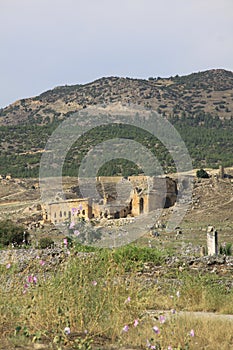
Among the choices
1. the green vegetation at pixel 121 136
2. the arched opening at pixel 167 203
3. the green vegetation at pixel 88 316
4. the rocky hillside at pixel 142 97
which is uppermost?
the rocky hillside at pixel 142 97

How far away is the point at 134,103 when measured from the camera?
101375 millimetres

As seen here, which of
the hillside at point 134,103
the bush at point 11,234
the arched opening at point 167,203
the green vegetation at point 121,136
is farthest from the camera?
the hillside at point 134,103

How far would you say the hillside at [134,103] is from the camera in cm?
7269

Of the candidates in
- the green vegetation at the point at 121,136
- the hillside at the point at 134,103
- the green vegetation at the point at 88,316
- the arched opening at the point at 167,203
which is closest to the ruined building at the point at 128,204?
the arched opening at the point at 167,203

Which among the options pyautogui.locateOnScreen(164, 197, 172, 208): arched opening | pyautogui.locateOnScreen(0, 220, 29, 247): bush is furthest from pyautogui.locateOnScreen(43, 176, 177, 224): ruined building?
pyautogui.locateOnScreen(0, 220, 29, 247): bush

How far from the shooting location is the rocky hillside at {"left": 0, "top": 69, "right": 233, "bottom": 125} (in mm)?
102438

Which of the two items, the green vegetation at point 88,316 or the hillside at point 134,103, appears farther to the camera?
the hillside at point 134,103

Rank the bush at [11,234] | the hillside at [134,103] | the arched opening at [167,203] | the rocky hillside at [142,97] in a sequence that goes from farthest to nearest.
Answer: the rocky hillside at [142,97] → the hillside at [134,103] → the arched opening at [167,203] → the bush at [11,234]

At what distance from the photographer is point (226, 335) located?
5.09m

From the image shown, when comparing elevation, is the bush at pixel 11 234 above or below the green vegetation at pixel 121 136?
below

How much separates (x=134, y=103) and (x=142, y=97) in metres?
5.67

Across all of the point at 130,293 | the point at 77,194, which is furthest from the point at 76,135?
the point at 130,293

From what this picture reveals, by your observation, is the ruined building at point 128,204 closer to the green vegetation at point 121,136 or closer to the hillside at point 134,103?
the green vegetation at point 121,136

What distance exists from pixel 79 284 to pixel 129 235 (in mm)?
21418
